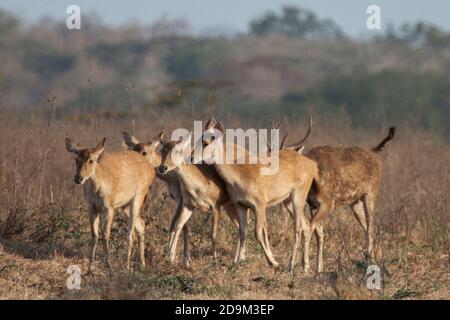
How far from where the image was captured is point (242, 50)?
37.2 m

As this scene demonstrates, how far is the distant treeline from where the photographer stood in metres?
29.0

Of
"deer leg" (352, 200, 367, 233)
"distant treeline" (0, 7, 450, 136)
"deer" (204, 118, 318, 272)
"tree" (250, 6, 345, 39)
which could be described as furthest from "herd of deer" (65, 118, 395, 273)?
"tree" (250, 6, 345, 39)

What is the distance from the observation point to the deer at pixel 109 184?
12.0 meters

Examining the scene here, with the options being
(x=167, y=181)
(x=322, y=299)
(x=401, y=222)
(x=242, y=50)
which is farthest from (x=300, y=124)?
(x=242, y=50)

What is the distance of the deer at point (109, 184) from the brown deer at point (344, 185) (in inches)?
78.8

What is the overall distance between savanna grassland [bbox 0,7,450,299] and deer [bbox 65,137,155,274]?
29cm

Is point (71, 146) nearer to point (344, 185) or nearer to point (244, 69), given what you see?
point (344, 185)

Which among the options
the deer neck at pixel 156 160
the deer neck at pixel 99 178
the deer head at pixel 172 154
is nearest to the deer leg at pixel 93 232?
the deer neck at pixel 99 178

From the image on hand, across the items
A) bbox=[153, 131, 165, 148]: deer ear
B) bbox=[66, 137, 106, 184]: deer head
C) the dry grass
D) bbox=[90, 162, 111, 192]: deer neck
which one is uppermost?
bbox=[153, 131, 165, 148]: deer ear

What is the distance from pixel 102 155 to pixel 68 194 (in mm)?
3233

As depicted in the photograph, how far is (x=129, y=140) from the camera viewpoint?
13977 mm

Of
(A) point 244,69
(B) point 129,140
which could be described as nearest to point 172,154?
(B) point 129,140

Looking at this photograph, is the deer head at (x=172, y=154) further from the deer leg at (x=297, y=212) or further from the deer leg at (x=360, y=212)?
the deer leg at (x=360, y=212)

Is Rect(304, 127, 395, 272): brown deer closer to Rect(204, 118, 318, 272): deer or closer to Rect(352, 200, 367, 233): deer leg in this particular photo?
Rect(352, 200, 367, 233): deer leg
